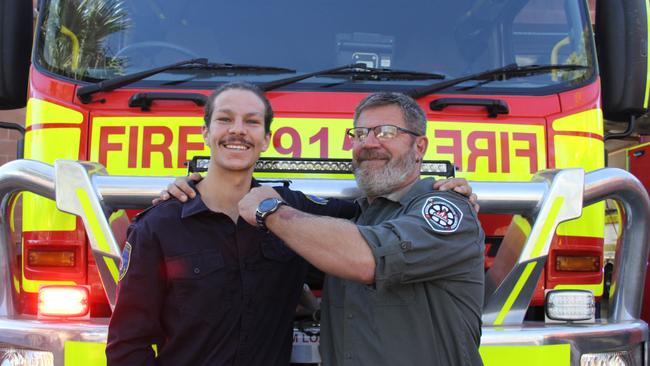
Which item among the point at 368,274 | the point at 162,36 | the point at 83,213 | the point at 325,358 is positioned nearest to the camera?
the point at 368,274

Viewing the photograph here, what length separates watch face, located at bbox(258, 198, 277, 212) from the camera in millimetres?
1976

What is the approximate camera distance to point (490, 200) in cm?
263

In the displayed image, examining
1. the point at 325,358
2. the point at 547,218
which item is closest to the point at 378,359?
the point at 325,358

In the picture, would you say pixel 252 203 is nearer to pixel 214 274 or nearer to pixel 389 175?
pixel 214 274

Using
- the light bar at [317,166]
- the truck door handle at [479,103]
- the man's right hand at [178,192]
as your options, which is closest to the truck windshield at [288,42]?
the truck door handle at [479,103]

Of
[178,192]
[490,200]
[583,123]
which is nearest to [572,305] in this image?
[490,200]

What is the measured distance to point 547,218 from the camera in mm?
2607

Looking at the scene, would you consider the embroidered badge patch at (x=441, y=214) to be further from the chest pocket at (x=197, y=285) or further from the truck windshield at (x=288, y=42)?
the truck windshield at (x=288, y=42)

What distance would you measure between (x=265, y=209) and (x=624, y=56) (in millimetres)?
2113

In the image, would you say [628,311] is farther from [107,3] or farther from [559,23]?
[107,3]

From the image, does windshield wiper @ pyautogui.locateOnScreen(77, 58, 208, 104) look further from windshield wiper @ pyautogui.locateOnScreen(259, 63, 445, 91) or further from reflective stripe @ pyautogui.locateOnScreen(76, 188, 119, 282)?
reflective stripe @ pyautogui.locateOnScreen(76, 188, 119, 282)

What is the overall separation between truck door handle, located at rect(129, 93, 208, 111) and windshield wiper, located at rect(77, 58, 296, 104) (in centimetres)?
8

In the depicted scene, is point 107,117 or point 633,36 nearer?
point 107,117

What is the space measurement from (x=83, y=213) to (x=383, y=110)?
1.13 meters
